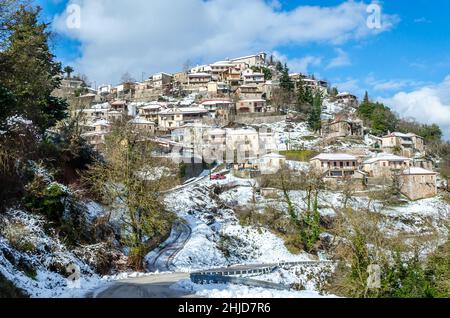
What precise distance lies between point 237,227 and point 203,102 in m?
64.6

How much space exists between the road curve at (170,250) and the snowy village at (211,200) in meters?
0.16

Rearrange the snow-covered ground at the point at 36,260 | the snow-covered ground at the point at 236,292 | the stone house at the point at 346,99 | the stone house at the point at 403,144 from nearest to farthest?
the snow-covered ground at the point at 236,292 → the snow-covered ground at the point at 36,260 → the stone house at the point at 403,144 → the stone house at the point at 346,99

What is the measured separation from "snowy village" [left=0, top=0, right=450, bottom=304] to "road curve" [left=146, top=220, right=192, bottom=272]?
16 centimetres

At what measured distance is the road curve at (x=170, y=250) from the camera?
1077 inches

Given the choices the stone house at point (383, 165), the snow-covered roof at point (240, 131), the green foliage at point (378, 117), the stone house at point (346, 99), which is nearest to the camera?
the stone house at point (383, 165)

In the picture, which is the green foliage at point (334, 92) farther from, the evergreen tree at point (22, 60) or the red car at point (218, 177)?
the evergreen tree at point (22, 60)

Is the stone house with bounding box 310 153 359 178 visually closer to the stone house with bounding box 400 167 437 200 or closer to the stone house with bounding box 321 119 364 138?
the stone house with bounding box 400 167 437 200

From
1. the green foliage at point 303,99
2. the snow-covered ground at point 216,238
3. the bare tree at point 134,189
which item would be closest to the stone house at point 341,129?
the green foliage at point 303,99

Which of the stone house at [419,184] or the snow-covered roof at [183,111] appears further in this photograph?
the snow-covered roof at [183,111]

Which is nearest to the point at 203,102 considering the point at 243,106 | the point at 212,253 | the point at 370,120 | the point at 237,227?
the point at 243,106

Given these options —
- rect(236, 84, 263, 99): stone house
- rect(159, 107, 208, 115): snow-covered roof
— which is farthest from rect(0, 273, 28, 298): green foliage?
rect(236, 84, 263, 99): stone house

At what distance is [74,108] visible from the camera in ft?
189

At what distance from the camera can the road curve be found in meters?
27.3
